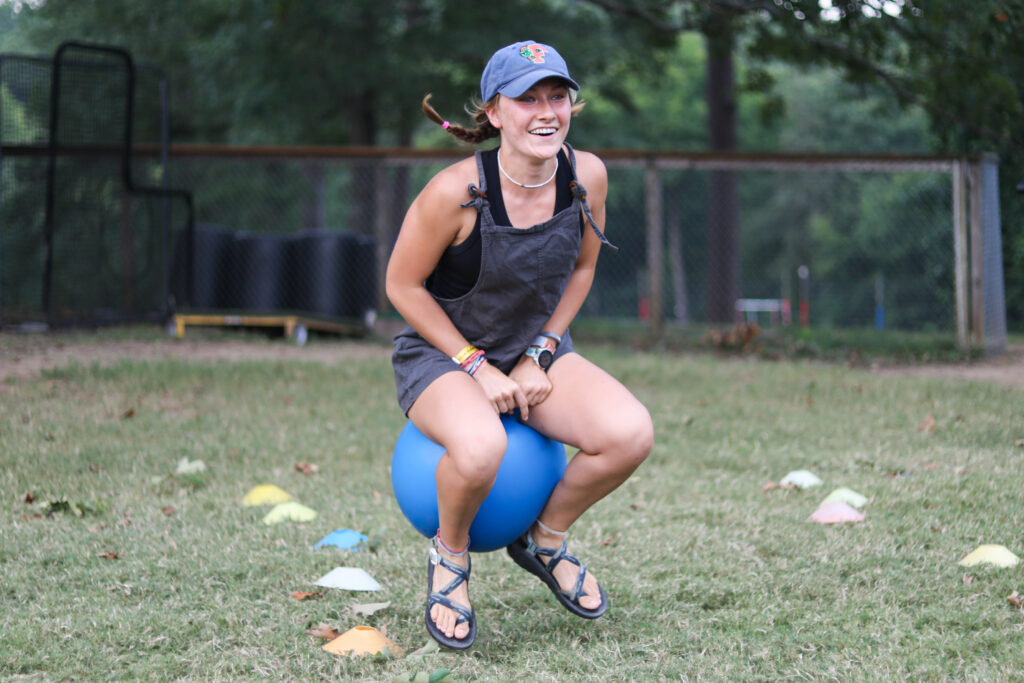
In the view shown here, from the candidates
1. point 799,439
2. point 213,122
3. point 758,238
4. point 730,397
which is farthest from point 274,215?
point 758,238

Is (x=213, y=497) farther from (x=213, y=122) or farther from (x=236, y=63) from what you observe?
(x=213, y=122)

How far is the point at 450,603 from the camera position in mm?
3447

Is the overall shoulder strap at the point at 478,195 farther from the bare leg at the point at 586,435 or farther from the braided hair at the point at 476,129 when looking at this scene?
the bare leg at the point at 586,435

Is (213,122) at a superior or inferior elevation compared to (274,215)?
superior

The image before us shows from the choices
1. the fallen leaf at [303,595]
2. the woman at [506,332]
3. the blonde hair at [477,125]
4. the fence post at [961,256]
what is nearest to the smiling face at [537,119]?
the woman at [506,332]

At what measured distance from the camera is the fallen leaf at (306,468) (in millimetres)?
5977

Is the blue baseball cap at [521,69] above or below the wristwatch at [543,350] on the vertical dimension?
above

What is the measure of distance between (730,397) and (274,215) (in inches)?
595

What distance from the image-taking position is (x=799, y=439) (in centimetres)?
668

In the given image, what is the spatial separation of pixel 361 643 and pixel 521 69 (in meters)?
1.91

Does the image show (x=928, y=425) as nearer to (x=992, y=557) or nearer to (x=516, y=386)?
(x=992, y=557)

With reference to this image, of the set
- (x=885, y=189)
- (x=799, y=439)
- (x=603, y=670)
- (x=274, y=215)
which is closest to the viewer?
(x=603, y=670)

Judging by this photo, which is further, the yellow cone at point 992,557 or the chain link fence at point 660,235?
the chain link fence at point 660,235

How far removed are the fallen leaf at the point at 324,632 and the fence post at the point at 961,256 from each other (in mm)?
7938
